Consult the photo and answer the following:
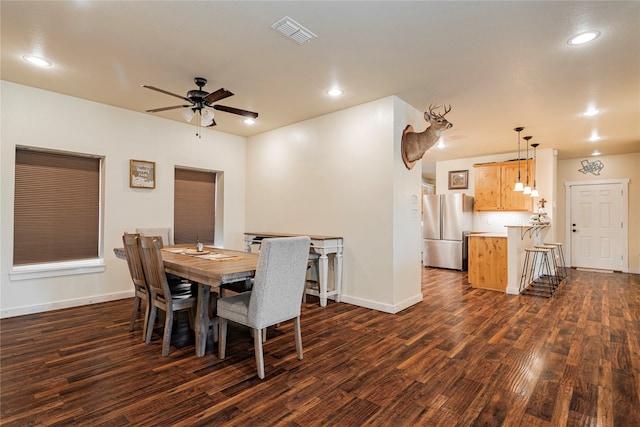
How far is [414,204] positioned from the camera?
4.29 metres

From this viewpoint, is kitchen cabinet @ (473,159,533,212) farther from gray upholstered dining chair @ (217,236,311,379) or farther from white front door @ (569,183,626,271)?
gray upholstered dining chair @ (217,236,311,379)

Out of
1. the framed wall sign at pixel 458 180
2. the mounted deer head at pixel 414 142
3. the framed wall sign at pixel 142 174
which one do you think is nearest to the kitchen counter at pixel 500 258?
the mounted deer head at pixel 414 142

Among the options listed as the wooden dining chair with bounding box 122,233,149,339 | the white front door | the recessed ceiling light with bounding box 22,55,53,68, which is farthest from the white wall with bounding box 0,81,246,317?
the white front door

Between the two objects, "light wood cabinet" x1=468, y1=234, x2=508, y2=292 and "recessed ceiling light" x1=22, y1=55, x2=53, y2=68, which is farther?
"light wood cabinet" x1=468, y1=234, x2=508, y2=292

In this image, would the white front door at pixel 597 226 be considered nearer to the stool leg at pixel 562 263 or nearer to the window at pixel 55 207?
the stool leg at pixel 562 263

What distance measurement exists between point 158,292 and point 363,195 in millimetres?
2546

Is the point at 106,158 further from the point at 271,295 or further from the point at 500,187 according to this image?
the point at 500,187

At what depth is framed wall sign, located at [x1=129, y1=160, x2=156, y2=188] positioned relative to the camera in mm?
4523

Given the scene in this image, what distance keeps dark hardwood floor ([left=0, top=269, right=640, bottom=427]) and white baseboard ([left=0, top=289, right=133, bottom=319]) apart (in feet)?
0.47

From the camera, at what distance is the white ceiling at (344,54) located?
2.29 m

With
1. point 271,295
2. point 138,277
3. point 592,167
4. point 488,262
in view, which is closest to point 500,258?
point 488,262

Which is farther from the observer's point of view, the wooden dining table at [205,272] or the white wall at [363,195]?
the white wall at [363,195]

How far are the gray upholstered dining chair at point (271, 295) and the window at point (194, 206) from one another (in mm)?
3076

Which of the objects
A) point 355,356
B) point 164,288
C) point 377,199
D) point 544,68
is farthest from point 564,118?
point 164,288
